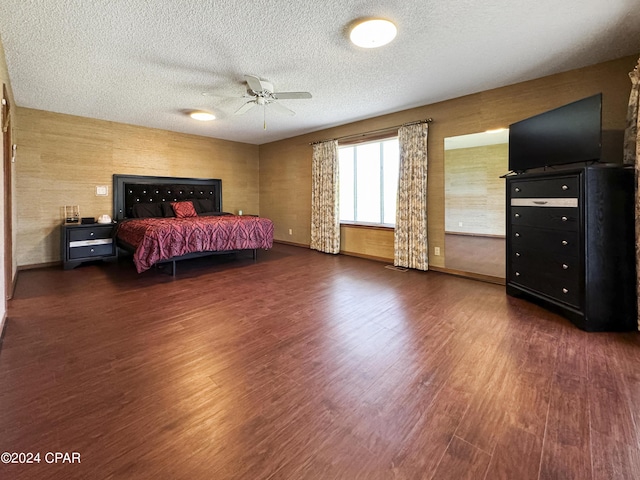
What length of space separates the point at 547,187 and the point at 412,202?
1992mm

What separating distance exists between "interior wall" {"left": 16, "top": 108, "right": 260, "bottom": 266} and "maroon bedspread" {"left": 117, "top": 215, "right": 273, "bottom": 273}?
1044 mm

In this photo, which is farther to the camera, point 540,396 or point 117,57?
point 117,57

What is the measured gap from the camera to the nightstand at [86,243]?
4.60 metres

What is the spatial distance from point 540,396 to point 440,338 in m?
0.76

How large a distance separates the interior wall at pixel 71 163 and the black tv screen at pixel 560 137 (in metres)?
6.09

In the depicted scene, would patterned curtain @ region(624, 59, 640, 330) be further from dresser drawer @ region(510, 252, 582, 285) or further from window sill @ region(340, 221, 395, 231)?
window sill @ region(340, 221, 395, 231)

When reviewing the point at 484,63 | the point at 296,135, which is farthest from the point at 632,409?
the point at 296,135

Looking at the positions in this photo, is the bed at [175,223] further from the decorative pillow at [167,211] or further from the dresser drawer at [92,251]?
the dresser drawer at [92,251]

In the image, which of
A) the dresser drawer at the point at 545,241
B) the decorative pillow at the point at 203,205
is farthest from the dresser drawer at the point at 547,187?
the decorative pillow at the point at 203,205

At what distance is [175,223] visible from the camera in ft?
14.4

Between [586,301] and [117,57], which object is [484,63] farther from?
[117,57]

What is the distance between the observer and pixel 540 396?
1.62 meters

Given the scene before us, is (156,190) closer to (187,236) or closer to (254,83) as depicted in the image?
(187,236)

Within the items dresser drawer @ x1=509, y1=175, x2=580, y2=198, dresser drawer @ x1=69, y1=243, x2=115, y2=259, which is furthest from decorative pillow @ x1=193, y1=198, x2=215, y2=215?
dresser drawer @ x1=509, y1=175, x2=580, y2=198
